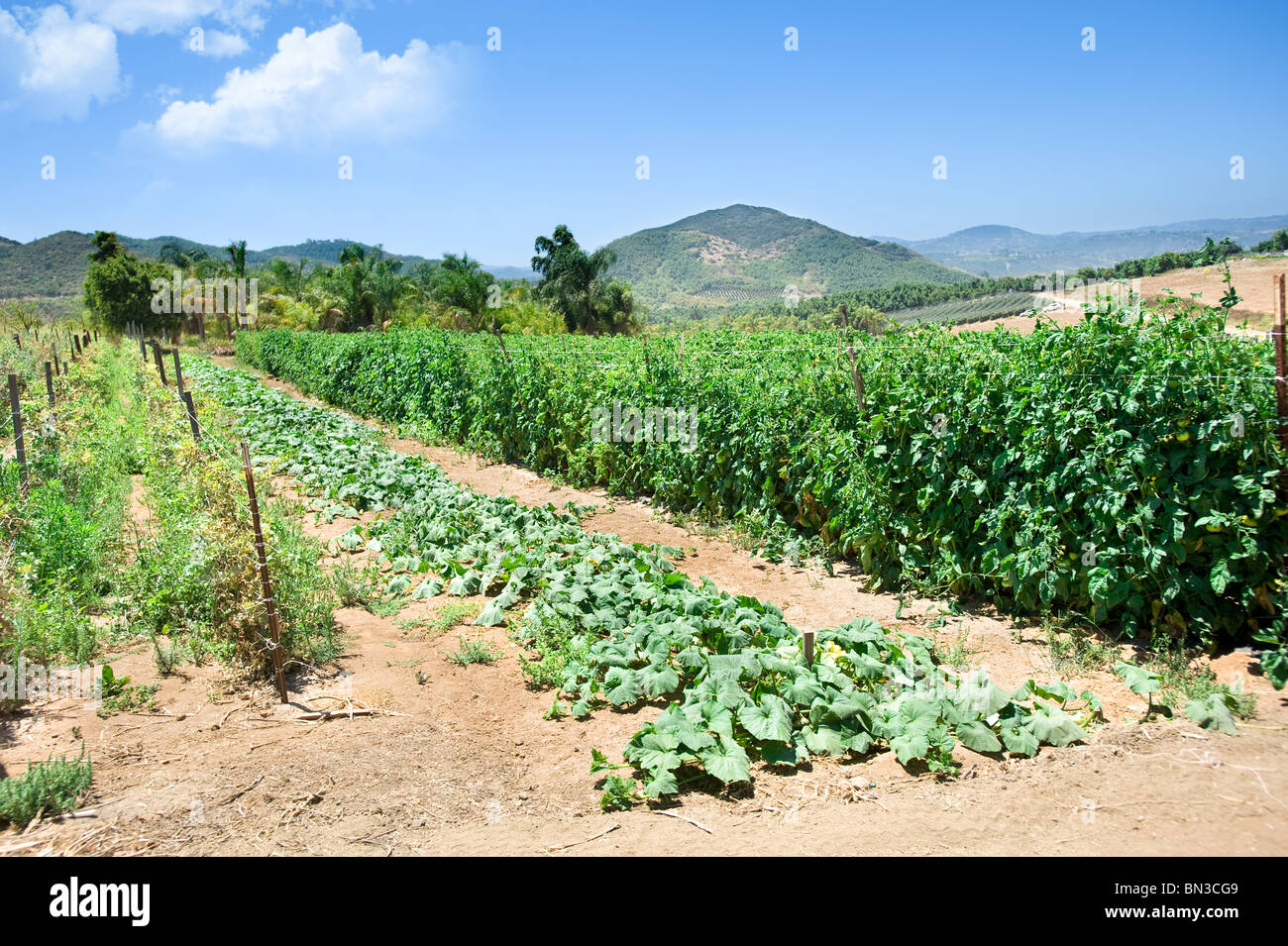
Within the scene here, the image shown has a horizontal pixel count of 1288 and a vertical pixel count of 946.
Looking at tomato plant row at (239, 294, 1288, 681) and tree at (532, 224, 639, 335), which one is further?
tree at (532, 224, 639, 335)

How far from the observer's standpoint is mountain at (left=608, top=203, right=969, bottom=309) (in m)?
111

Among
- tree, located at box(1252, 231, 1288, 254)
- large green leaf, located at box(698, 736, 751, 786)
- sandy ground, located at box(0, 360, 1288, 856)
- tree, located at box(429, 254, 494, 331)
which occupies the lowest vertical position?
→ sandy ground, located at box(0, 360, 1288, 856)

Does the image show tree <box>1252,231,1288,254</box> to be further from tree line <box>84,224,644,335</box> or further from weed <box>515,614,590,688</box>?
tree line <box>84,224,644,335</box>

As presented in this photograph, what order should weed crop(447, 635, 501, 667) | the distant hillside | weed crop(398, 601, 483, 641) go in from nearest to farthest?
weed crop(447, 635, 501, 667), weed crop(398, 601, 483, 641), the distant hillside

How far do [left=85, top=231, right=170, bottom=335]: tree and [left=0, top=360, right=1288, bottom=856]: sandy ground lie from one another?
5392 cm

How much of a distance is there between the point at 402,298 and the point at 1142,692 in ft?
148

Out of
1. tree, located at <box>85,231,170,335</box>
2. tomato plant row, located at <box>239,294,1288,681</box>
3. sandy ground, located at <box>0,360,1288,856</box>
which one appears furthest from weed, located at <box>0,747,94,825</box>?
tree, located at <box>85,231,170,335</box>

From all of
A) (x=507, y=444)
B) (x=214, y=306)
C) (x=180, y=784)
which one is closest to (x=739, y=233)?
(x=214, y=306)

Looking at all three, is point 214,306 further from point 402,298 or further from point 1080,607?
point 1080,607

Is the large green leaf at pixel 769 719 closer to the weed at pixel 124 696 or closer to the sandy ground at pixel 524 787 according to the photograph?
the sandy ground at pixel 524 787

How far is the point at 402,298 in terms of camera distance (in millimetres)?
44656

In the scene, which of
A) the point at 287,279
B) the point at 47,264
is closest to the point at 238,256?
the point at 287,279

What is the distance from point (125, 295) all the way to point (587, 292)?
29.3 meters

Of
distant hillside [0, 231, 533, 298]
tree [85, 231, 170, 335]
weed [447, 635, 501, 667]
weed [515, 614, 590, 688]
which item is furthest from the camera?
distant hillside [0, 231, 533, 298]
